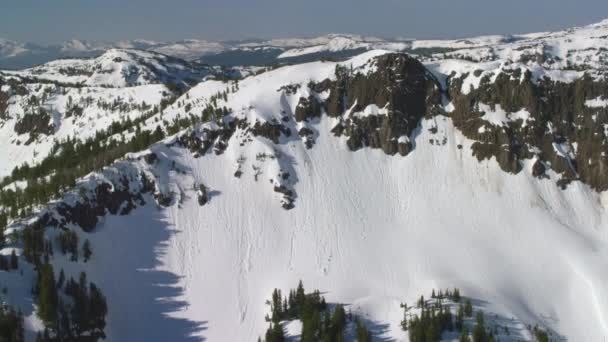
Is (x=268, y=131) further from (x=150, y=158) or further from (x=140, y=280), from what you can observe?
(x=140, y=280)

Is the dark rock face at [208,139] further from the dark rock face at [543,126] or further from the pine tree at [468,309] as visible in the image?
the pine tree at [468,309]

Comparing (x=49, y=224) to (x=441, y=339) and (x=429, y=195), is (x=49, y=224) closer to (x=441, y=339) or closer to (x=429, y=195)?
(x=441, y=339)

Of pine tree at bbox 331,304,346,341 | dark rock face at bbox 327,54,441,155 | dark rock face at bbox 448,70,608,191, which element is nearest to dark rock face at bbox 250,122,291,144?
dark rock face at bbox 327,54,441,155

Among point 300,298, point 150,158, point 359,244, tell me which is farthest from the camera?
point 150,158

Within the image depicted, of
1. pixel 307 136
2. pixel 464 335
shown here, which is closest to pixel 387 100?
pixel 307 136

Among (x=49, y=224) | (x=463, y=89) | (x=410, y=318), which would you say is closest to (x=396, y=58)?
(x=463, y=89)

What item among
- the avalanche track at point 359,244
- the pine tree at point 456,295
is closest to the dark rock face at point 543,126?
the avalanche track at point 359,244
